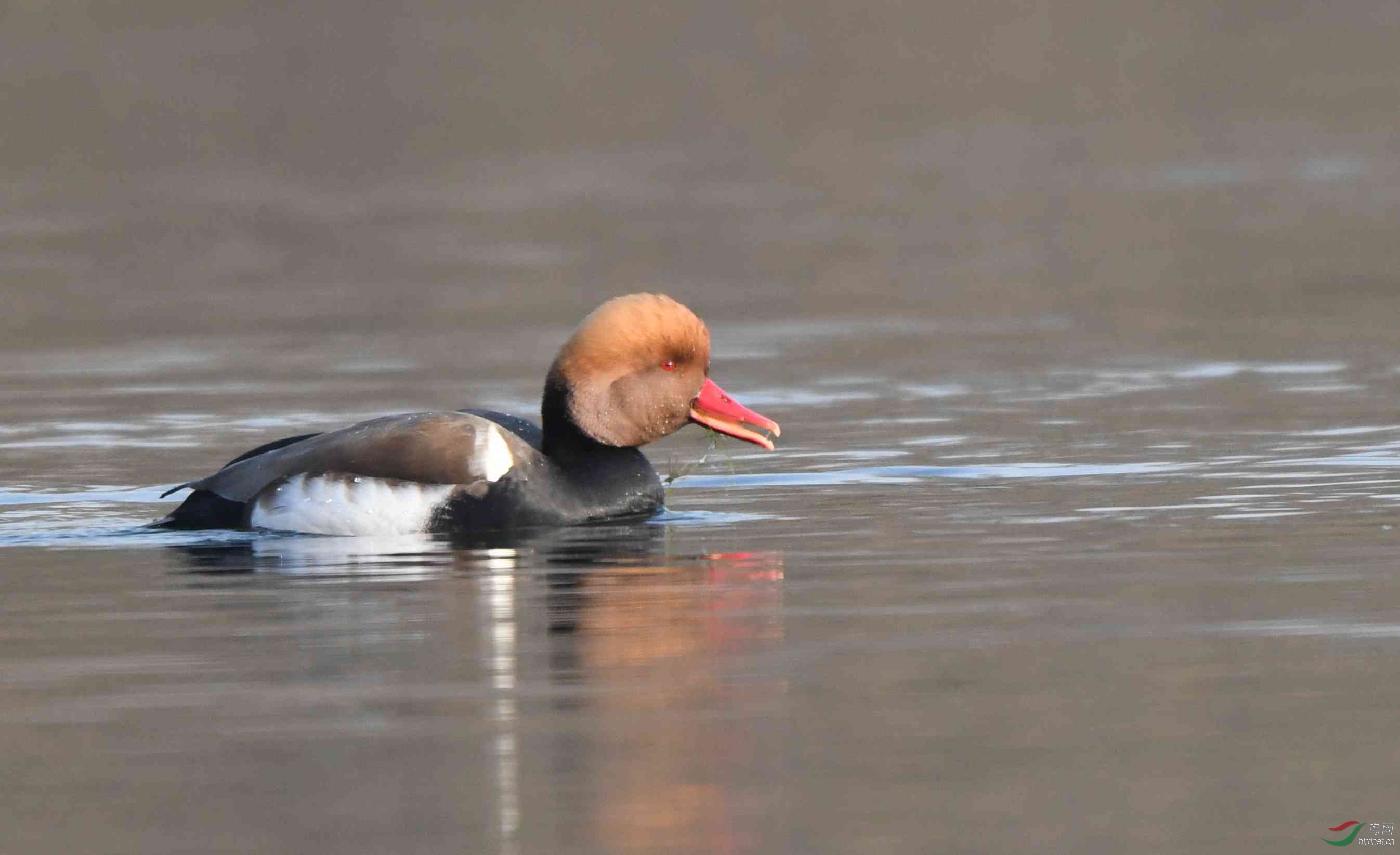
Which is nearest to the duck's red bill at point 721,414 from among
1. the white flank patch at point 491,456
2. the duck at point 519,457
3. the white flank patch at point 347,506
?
the duck at point 519,457

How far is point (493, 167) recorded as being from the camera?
3003cm

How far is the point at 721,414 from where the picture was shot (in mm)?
11008

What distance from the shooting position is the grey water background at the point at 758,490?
6480 millimetres

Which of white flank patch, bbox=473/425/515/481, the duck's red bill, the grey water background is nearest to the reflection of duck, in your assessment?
the grey water background

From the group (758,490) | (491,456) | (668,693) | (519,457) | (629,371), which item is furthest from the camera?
(758,490)

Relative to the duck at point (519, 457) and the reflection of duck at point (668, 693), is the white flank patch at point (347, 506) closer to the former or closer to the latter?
the duck at point (519, 457)

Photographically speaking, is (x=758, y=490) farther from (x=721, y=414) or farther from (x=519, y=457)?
(x=519, y=457)

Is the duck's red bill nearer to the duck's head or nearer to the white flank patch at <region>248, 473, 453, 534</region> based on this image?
the duck's head

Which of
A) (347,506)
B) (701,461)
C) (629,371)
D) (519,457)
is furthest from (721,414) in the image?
(347,506)

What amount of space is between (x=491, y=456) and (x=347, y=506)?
1.99ft

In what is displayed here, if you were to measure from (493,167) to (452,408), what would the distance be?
52.3 feet

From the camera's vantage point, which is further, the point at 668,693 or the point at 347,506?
the point at 347,506

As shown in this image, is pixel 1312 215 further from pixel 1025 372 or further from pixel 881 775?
pixel 881 775

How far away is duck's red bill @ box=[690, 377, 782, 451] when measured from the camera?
10961 mm
